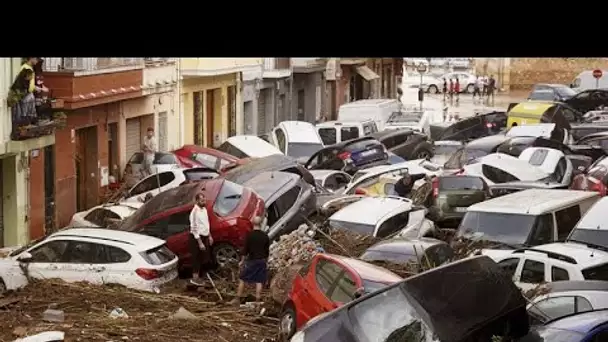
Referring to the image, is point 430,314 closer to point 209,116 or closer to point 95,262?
point 95,262

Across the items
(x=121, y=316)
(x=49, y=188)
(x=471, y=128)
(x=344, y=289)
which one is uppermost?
(x=344, y=289)

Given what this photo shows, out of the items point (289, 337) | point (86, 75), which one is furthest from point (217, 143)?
point (289, 337)

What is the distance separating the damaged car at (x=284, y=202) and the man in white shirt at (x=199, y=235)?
1355 millimetres

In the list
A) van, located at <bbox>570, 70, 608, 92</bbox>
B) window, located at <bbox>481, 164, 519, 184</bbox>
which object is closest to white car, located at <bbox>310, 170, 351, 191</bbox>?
window, located at <bbox>481, 164, 519, 184</bbox>

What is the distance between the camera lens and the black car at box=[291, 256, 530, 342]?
1139cm

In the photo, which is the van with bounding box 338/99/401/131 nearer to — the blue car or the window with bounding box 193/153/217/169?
the window with bounding box 193/153/217/169

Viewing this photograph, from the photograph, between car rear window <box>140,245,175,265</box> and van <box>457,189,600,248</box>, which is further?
van <box>457,189,600,248</box>

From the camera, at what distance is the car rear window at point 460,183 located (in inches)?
845

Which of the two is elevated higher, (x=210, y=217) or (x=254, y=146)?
(x=210, y=217)

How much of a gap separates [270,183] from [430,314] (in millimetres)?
8735

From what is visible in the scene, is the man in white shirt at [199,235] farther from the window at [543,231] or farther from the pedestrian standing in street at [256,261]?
the window at [543,231]

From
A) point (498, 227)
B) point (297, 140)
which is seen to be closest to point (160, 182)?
point (498, 227)

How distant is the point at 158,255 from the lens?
645 inches

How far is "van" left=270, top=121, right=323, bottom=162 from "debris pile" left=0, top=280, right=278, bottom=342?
1554 cm
